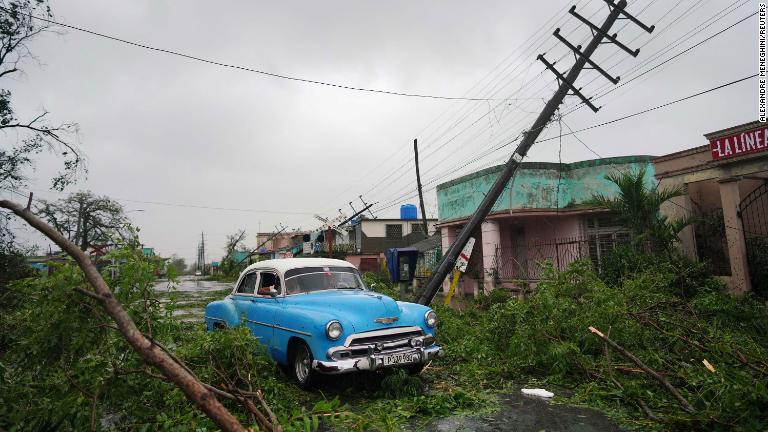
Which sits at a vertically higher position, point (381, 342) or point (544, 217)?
point (544, 217)

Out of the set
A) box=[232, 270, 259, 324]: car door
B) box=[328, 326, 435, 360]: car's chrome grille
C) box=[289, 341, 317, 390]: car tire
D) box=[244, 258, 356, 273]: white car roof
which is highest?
box=[244, 258, 356, 273]: white car roof

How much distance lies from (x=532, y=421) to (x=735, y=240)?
825 centimetres

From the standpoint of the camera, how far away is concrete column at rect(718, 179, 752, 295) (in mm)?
9719

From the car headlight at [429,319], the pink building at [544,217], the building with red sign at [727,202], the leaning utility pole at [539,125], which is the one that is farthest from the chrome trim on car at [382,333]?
the pink building at [544,217]

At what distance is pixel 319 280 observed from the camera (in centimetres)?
704

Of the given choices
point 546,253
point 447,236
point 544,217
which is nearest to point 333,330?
point 546,253

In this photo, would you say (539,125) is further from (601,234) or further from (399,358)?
(399,358)

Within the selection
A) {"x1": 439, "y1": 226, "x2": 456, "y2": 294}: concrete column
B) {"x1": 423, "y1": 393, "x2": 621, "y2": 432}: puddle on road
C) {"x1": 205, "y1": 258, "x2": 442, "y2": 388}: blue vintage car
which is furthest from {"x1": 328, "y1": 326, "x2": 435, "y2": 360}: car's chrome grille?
{"x1": 439, "y1": 226, "x2": 456, "y2": 294}: concrete column

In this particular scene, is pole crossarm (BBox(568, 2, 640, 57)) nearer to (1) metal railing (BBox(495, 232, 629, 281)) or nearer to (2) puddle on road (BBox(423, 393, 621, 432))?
(1) metal railing (BBox(495, 232, 629, 281))

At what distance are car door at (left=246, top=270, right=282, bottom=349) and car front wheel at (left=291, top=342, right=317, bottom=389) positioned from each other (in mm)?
485

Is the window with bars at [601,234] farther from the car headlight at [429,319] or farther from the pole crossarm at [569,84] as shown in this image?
the car headlight at [429,319]

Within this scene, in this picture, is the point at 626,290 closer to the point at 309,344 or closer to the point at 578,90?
the point at 309,344

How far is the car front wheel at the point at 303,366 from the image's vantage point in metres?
5.61

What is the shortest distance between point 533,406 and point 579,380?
45.6 inches
